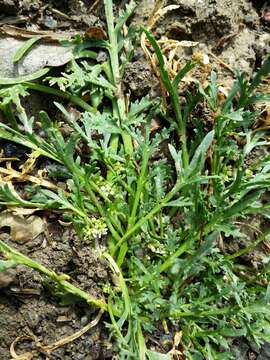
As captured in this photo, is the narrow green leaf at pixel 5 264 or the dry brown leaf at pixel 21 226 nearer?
the narrow green leaf at pixel 5 264

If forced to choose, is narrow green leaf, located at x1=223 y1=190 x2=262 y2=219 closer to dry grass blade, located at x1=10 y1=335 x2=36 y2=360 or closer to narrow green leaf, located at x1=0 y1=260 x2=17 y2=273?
narrow green leaf, located at x1=0 y1=260 x2=17 y2=273

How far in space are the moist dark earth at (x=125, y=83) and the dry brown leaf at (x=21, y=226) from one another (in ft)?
0.09

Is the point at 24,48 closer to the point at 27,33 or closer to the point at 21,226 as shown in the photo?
the point at 27,33

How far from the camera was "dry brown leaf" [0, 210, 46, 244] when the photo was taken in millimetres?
2143

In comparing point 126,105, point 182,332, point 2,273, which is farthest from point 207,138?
point 2,273

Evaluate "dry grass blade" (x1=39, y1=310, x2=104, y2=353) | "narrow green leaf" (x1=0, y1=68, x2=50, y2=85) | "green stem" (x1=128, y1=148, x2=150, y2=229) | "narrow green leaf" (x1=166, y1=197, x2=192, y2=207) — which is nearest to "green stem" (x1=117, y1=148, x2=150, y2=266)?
"green stem" (x1=128, y1=148, x2=150, y2=229)

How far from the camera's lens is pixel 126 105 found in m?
2.34

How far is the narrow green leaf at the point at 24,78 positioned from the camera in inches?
87.9

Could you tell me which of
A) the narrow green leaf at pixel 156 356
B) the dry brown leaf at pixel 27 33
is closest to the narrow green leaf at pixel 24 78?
the dry brown leaf at pixel 27 33

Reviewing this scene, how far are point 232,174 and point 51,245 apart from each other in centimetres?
87

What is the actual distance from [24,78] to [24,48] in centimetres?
16

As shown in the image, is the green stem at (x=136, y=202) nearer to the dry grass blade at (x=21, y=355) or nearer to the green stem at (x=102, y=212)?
the green stem at (x=102, y=212)

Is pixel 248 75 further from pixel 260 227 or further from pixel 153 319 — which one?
pixel 153 319

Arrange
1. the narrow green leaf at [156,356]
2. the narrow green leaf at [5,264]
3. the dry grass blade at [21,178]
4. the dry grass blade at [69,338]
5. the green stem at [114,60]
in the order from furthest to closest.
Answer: the green stem at [114,60] < the dry grass blade at [21,178] < the dry grass blade at [69,338] < the narrow green leaf at [156,356] < the narrow green leaf at [5,264]
